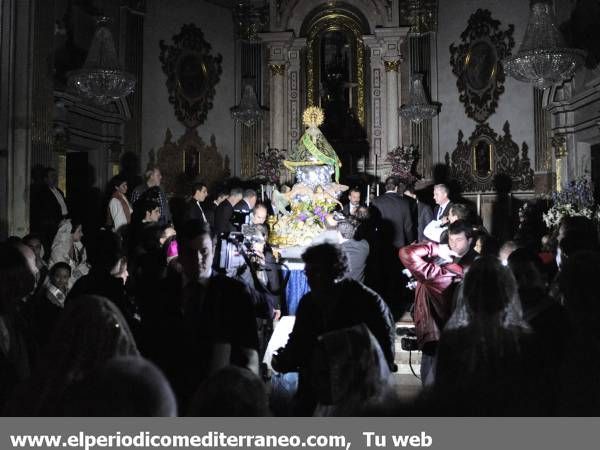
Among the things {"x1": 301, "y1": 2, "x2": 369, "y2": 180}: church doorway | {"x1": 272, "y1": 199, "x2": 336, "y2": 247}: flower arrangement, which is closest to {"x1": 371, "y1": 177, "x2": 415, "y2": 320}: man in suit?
{"x1": 272, "y1": 199, "x2": 336, "y2": 247}: flower arrangement

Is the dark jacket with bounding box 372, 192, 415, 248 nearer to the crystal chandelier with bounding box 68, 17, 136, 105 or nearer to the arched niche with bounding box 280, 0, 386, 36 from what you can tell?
the crystal chandelier with bounding box 68, 17, 136, 105

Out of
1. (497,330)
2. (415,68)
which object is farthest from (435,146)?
(497,330)

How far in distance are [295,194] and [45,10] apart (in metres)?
4.64

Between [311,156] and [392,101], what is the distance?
412 centimetres

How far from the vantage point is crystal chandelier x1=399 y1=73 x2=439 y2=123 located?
40.7 ft

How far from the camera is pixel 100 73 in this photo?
872 cm

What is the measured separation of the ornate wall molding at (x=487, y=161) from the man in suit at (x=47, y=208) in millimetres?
7958

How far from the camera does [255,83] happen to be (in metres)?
13.7

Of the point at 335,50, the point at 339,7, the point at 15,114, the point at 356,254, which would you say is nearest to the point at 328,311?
the point at 356,254

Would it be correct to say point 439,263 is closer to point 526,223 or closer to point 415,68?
point 526,223

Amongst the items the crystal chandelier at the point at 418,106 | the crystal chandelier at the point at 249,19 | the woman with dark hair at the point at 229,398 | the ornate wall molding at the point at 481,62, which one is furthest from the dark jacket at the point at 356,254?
the crystal chandelier at the point at 249,19

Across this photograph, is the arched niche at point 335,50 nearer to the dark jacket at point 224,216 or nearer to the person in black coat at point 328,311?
the dark jacket at point 224,216

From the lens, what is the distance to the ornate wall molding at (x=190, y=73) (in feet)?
42.6

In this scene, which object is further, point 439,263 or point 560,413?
point 439,263
